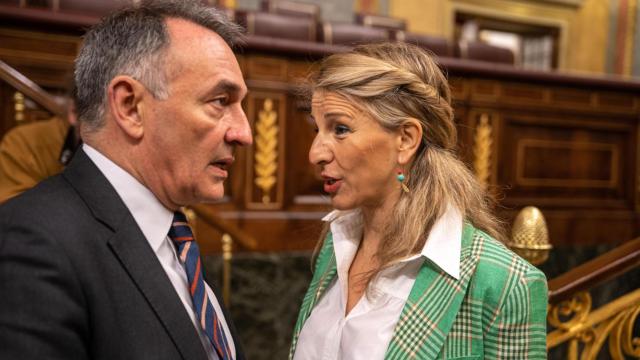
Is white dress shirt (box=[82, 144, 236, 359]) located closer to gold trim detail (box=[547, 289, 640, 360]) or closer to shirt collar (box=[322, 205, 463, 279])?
shirt collar (box=[322, 205, 463, 279])

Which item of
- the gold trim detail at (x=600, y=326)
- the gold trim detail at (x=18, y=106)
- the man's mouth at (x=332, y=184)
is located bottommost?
the gold trim detail at (x=600, y=326)

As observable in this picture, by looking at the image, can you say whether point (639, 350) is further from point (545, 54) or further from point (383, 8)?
point (545, 54)

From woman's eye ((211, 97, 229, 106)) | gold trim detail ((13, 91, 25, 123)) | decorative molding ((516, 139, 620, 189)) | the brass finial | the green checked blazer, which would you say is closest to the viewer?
woman's eye ((211, 97, 229, 106))

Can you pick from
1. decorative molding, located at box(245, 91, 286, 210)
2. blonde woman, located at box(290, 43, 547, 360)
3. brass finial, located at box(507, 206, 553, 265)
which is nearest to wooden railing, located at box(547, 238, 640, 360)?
brass finial, located at box(507, 206, 553, 265)

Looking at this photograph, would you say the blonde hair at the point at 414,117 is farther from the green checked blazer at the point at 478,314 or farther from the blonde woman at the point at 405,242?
the green checked blazer at the point at 478,314

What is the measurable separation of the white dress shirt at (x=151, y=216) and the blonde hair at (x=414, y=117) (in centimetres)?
45

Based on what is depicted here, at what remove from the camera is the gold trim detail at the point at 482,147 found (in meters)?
4.13

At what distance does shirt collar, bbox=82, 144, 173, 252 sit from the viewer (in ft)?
3.31

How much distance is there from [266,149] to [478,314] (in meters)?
2.40

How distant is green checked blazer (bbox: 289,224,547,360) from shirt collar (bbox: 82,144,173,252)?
1.67 ft

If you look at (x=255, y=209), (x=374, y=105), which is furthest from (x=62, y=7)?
(x=374, y=105)

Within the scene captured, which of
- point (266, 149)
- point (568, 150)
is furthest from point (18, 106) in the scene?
point (568, 150)

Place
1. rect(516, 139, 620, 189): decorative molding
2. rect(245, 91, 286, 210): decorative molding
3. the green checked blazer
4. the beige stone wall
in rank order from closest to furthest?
the green checked blazer, rect(245, 91, 286, 210): decorative molding, rect(516, 139, 620, 189): decorative molding, the beige stone wall

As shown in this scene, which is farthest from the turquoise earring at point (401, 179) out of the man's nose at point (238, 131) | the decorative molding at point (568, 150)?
the decorative molding at point (568, 150)
